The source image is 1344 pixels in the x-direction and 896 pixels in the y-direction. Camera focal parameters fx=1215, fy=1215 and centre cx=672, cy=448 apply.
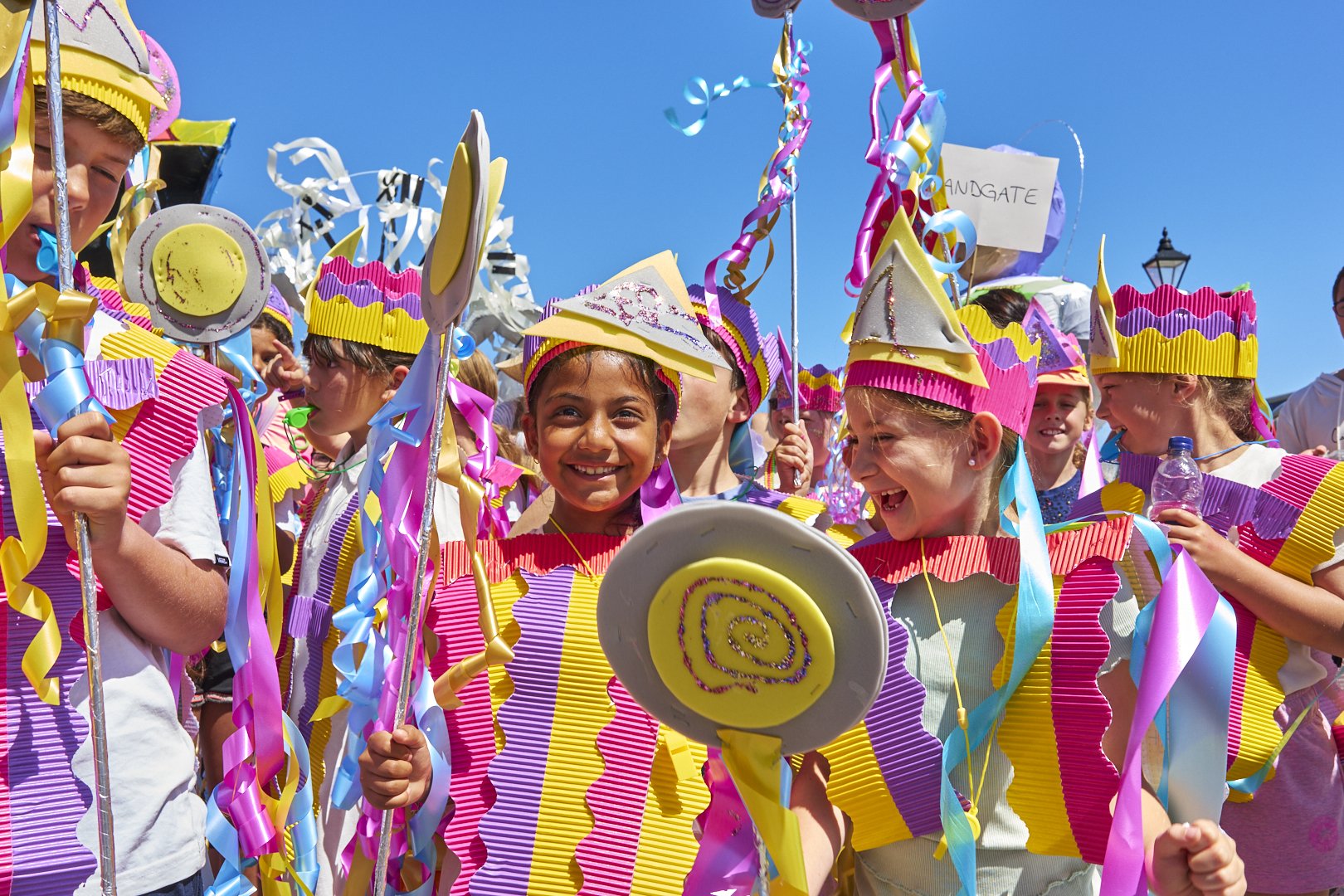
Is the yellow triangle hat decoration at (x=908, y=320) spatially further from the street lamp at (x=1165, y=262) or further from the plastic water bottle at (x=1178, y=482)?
the street lamp at (x=1165, y=262)

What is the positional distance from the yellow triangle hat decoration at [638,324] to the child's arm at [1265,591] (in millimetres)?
1101

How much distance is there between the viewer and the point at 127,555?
5.95ft

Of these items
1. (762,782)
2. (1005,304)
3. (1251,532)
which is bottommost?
(762,782)

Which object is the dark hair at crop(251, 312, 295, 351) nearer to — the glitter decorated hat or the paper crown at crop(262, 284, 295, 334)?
the paper crown at crop(262, 284, 295, 334)

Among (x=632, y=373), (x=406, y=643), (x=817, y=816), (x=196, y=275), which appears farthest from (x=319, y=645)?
(x=817, y=816)

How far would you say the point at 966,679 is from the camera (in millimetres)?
2078

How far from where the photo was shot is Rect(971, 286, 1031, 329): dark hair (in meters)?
3.58

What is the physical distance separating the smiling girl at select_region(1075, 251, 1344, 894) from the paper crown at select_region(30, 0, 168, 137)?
86.6 inches

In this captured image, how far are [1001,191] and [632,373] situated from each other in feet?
7.26

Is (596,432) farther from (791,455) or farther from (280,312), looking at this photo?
(280,312)

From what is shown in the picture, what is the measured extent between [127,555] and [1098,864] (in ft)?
5.31

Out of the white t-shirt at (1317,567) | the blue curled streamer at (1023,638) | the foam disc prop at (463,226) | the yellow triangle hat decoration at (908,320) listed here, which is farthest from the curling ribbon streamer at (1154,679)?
the foam disc prop at (463,226)

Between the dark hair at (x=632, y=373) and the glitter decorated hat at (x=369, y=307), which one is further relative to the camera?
the glitter decorated hat at (x=369, y=307)

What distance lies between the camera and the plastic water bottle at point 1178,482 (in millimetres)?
2789
